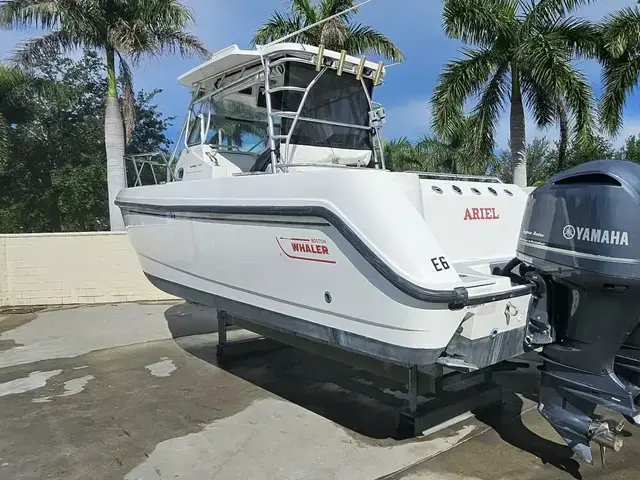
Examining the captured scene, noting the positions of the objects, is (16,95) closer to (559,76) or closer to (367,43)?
(367,43)

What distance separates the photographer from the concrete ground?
10.9 feet

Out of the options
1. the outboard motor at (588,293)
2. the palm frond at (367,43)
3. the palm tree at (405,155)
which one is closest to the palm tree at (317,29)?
the palm frond at (367,43)

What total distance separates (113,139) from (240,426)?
29.4 ft

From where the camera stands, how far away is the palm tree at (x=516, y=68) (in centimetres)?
1072

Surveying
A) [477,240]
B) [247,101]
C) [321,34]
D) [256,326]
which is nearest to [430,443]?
[477,240]

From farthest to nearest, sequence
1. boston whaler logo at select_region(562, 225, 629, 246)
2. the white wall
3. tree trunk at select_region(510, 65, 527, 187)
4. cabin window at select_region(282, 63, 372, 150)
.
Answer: tree trunk at select_region(510, 65, 527, 187) < the white wall < cabin window at select_region(282, 63, 372, 150) < boston whaler logo at select_region(562, 225, 629, 246)

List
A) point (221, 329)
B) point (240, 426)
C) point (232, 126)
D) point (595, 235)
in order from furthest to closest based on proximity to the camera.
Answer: point (221, 329) → point (232, 126) → point (240, 426) → point (595, 235)

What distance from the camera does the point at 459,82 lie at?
38.0 feet

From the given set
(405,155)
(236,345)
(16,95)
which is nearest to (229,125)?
(236,345)

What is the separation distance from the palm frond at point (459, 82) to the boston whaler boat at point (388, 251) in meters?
7.00

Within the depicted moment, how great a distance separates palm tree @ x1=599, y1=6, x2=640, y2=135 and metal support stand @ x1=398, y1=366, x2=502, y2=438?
9063 millimetres

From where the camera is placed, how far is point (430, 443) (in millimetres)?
3643

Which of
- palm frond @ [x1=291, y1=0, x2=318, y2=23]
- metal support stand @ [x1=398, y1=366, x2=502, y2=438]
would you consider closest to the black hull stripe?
metal support stand @ [x1=398, y1=366, x2=502, y2=438]

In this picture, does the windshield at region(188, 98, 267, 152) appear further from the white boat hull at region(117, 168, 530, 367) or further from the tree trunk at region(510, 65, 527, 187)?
the tree trunk at region(510, 65, 527, 187)
